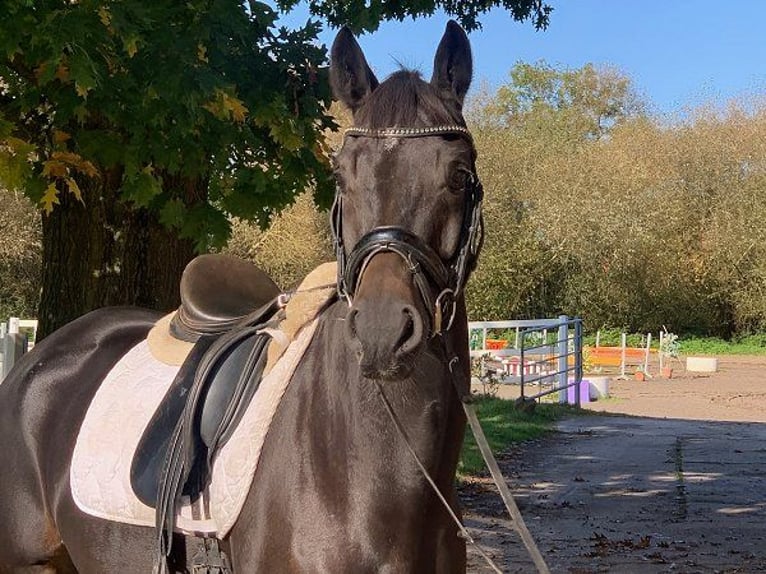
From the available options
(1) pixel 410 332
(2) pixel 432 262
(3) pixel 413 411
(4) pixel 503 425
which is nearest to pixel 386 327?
(1) pixel 410 332

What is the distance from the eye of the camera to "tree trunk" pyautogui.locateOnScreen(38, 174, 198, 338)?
21.8 feet

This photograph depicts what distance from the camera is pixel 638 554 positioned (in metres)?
7.33

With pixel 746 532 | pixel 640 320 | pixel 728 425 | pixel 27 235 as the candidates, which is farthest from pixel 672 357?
pixel 746 532

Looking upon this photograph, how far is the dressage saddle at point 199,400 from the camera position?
114 inches

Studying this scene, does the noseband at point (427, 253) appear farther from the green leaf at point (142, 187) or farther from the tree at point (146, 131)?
the green leaf at point (142, 187)

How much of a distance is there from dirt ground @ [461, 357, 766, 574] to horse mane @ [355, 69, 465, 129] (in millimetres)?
4855

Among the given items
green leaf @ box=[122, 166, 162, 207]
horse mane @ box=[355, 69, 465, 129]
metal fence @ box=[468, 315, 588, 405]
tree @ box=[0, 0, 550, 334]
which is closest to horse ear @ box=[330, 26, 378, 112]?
horse mane @ box=[355, 69, 465, 129]

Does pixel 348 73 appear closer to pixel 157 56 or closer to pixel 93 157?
pixel 157 56

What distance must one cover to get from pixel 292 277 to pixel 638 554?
27.3 meters

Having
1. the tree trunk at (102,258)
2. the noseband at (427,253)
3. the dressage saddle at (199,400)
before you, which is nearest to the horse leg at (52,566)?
the dressage saddle at (199,400)

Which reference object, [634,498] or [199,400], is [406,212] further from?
[634,498]

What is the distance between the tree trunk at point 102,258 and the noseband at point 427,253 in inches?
171

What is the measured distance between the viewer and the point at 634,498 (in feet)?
31.3

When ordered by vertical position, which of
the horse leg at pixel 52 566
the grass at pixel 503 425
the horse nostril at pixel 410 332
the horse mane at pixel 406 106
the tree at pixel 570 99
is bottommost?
the grass at pixel 503 425
